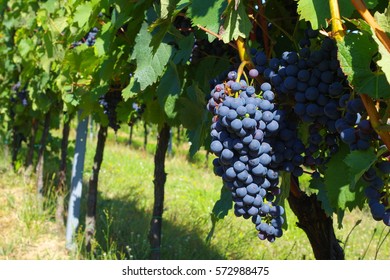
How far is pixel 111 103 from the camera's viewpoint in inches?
152

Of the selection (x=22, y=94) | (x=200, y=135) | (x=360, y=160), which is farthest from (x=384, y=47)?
(x=22, y=94)

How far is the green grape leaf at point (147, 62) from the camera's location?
2.17m

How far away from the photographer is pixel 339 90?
141 centimetres

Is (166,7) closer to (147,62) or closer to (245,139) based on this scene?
(147,62)

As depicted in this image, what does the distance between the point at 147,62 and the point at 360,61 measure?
3.52ft

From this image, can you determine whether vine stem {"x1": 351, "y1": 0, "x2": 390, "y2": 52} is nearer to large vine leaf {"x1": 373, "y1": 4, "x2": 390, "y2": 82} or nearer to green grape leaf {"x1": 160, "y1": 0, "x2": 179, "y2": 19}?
large vine leaf {"x1": 373, "y1": 4, "x2": 390, "y2": 82}

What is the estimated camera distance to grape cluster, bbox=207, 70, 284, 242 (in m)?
1.49

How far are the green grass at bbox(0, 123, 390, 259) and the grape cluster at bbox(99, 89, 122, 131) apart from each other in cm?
76

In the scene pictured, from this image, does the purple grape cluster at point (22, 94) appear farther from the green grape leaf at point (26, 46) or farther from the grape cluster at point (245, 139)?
the grape cluster at point (245, 139)

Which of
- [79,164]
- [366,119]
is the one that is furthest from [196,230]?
[366,119]

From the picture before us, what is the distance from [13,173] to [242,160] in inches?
261

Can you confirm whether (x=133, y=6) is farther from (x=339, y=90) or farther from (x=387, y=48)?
(x=387, y=48)

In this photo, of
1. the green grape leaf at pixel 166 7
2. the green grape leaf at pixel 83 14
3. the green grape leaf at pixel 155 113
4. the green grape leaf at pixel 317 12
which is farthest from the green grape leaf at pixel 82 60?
the green grape leaf at pixel 317 12

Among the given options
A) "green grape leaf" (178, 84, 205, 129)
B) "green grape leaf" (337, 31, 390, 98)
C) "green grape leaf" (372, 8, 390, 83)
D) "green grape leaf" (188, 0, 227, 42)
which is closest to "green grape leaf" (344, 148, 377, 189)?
"green grape leaf" (337, 31, 390, 98)
